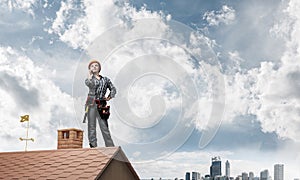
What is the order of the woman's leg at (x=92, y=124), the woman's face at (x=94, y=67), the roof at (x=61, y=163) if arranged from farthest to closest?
the woman's face at (x=94, y=67), the woman's leg at (x=92, y=124), the roof at (x=61, y=163)

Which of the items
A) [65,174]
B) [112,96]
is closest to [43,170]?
[65,174]

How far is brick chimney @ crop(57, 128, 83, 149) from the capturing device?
1599 cm

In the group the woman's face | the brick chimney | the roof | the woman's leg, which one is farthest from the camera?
the brick chimney

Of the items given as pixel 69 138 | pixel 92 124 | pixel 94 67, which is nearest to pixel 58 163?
pixel 92 124

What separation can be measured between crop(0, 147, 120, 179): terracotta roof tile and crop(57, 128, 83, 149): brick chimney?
99 cm

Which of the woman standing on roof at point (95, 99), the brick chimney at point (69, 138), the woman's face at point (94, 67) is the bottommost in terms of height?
the brick chimney at point (69, 138)

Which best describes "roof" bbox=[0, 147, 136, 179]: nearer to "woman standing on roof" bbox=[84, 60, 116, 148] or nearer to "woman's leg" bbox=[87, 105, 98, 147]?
"woman's leg" bbox=[87, 105, 98, 147]

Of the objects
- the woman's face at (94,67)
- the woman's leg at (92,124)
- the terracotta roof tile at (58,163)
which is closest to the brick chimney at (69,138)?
the terracotta roof tile at (58,163)

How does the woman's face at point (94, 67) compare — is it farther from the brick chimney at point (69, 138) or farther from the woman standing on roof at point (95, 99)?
the brick chimney at point (69, 138)

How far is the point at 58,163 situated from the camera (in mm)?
13992

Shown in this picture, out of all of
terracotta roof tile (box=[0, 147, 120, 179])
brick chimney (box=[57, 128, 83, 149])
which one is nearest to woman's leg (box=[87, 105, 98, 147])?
terracotta roof tile (box=[0, 147, 120, 179])

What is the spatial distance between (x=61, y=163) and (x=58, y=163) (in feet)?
0.37

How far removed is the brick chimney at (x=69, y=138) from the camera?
15992 millimetres

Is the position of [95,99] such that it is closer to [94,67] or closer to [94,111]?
[94,111]
